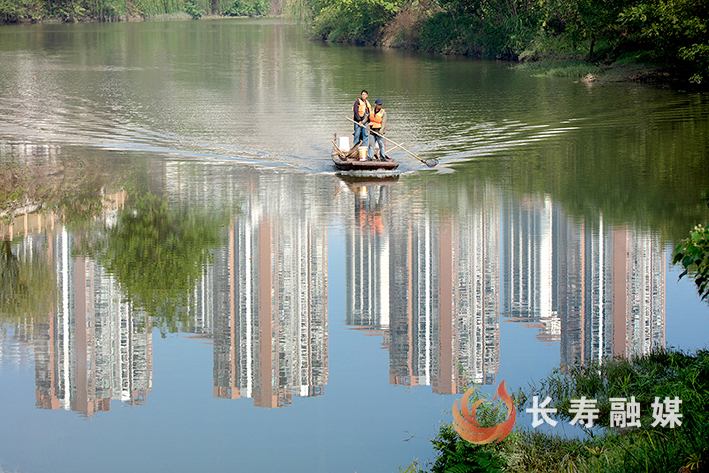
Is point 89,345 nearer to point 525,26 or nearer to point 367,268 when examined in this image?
point 367,268

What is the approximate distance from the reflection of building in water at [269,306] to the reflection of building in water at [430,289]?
2.29 feet

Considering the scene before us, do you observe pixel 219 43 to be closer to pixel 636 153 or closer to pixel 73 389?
pixel 636 153

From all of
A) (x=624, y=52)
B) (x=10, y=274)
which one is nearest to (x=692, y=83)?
(x=624, y=52)

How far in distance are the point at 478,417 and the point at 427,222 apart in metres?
9.10

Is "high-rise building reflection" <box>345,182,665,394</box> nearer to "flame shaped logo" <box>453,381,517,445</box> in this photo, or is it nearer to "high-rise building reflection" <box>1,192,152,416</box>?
"flame shaped logo" <box>453,381,517,445</box>

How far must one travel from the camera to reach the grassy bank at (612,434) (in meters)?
7.49

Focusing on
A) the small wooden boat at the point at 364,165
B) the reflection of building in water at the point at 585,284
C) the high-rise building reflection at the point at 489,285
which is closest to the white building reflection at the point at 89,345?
the high-rise building reflection at the point at 489,285

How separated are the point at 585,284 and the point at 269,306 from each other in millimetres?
4733

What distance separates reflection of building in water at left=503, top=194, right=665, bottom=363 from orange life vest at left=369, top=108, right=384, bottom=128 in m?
6.64

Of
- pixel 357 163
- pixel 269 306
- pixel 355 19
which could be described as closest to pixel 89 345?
Result: pixel 269 306

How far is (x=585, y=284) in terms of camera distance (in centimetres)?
1322

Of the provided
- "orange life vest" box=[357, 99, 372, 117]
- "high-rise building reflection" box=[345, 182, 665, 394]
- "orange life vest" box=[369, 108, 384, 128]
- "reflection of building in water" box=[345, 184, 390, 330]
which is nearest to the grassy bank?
"high-rise building reflection" box=[345, 182, 665, 394]

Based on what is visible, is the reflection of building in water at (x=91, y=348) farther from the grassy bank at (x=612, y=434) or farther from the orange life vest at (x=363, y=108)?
the orange life vest at (x=363, y=108)

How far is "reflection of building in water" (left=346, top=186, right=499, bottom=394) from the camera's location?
10.7 m
